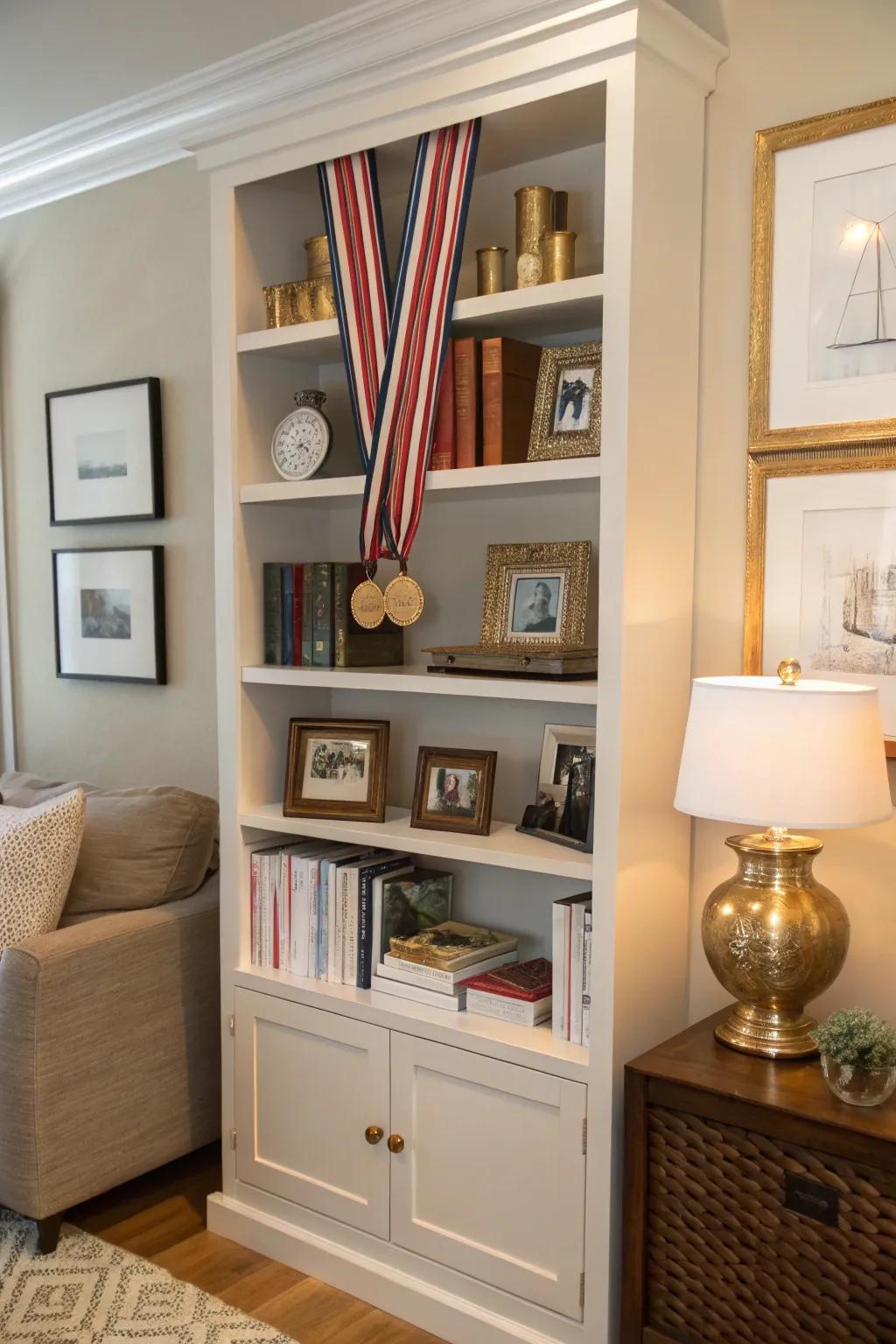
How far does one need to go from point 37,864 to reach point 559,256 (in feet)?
5.46

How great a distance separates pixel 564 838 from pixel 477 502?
78 cm

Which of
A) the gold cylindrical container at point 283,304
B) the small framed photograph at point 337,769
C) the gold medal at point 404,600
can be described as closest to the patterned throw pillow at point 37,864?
the small framed photograph at point 337,769

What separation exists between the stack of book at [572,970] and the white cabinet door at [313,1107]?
39 centimetres

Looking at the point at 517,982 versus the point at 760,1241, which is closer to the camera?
the point at 760,1241

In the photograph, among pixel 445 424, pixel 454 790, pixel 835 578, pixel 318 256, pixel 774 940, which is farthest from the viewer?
pixel 318 256

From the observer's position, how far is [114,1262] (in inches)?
98.8

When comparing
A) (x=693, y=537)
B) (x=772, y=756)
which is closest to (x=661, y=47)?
(x=693, y=537)

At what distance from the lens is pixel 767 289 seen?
2158 mm

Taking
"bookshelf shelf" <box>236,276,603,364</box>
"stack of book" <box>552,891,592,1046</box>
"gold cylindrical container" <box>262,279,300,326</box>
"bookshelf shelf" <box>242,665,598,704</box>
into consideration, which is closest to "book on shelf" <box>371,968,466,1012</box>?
"stack of book" <box>552,891,592,1046</box>

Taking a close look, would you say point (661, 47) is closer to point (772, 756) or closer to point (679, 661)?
point (679, 661)

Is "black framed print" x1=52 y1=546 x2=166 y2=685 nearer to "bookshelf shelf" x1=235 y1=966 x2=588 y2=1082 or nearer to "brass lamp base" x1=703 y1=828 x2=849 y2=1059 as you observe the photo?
"bookshelf shelf" x1=235 y1=966 x2=588 y2=1082

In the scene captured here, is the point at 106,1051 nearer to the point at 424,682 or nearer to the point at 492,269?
the point at 424,682

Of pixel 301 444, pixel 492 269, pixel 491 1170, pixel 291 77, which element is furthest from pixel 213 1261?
pixel 291 77

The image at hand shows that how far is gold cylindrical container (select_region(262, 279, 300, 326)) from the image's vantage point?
8.42 feet
